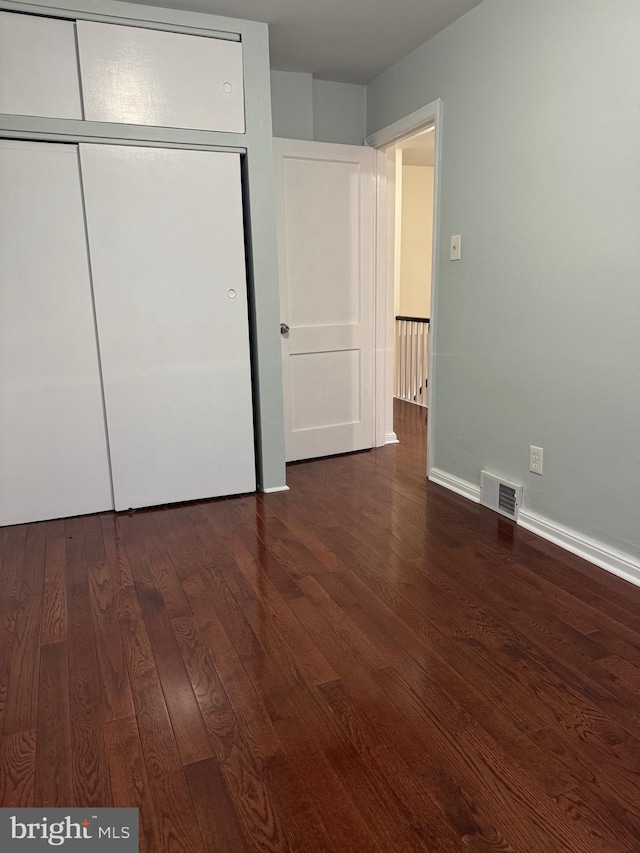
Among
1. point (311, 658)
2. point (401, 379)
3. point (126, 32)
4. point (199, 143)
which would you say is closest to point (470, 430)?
point (311, 658)

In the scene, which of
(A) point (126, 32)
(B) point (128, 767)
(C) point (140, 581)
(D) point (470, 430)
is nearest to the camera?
(B) point (128, 767)

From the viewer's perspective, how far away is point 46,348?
2988 millimetres

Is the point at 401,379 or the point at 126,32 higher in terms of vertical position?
the point at 126,32

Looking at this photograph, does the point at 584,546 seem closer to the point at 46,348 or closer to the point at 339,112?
the point at 46,348

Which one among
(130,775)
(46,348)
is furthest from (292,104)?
(130,775)

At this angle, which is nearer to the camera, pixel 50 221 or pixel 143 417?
pixel 50 221

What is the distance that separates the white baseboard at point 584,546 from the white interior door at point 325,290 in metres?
1.62

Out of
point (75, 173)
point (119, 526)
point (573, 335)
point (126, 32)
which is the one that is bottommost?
point (119, 526)

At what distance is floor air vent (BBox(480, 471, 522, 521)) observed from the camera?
298 centimetres

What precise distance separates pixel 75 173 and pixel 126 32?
2.31 ft

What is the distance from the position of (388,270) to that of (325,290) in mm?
543

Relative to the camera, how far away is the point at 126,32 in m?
2.82

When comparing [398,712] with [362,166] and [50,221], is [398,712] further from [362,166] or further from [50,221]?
[362,166]

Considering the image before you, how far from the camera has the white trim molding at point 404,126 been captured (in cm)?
336
